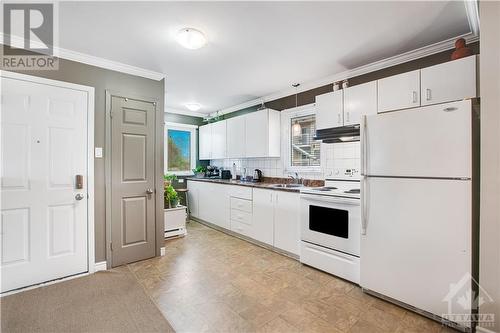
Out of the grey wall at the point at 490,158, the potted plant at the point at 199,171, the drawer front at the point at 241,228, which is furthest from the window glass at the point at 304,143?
the potted plant at the point at 199,171

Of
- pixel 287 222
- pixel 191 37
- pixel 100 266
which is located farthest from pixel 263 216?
pixel 191 37

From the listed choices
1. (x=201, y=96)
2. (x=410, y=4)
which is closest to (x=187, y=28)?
(x=410, y=4)

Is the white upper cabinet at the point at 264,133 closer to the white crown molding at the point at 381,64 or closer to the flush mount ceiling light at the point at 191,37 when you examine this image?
the white crown molding at the point at 381,64

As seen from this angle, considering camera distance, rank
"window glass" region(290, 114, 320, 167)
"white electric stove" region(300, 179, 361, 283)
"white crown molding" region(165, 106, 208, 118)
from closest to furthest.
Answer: "white electric stove" region(300, 179, 361, 283)
"window glass" region(290, 114, 320, 167)
"white crown molding" region(165, 106, 208, 118)

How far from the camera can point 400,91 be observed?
2428 millimetres

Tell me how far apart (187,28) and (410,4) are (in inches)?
75.0

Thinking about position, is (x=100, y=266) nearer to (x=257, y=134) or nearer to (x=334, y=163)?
(x=257, y=134)

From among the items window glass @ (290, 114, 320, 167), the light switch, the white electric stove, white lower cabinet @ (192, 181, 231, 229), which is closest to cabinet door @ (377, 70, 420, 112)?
the white electric stove

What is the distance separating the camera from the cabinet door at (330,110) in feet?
9.59

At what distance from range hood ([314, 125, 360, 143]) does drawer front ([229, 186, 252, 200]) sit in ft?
4.53

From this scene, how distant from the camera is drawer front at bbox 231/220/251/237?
12.4 ft

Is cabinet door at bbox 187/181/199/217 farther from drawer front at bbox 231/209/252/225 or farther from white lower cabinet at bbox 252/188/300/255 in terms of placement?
white lower cabinet at bbox 252/188/300/255

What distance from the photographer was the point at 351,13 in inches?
77.3

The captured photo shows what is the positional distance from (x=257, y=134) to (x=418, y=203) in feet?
8.88
